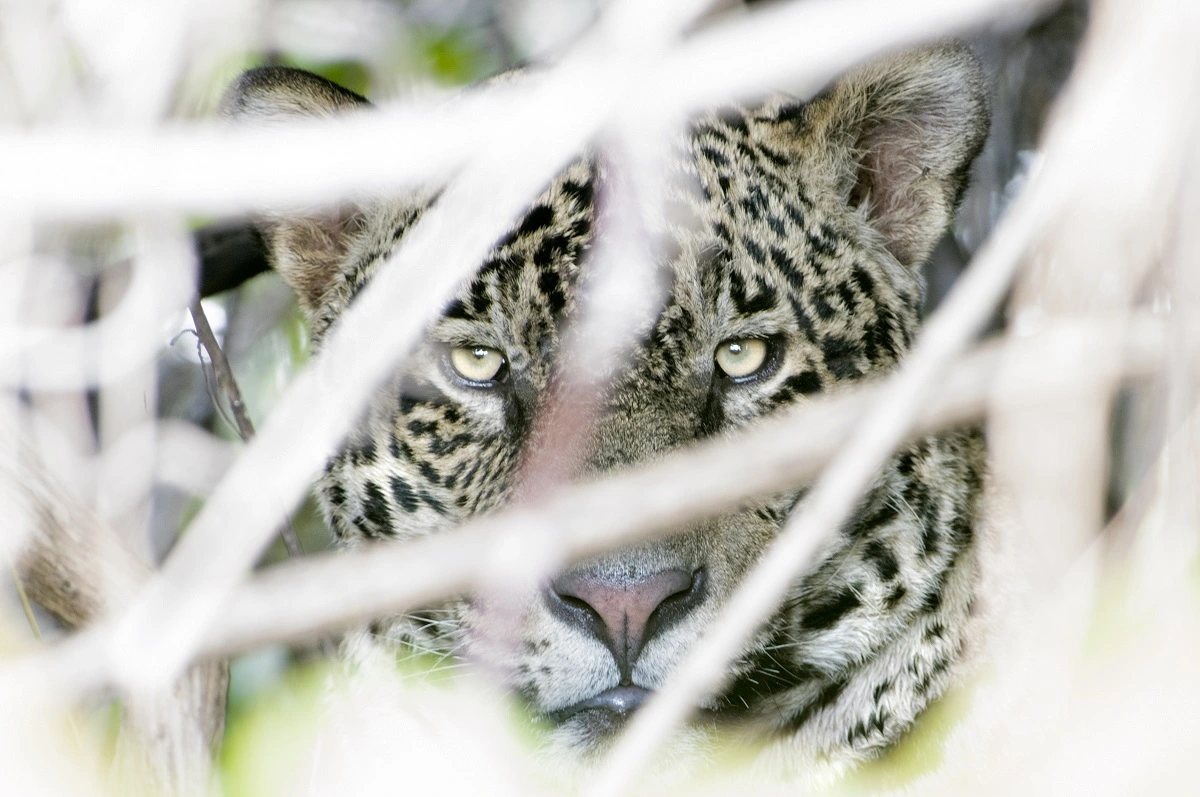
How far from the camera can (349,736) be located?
303 centimetres

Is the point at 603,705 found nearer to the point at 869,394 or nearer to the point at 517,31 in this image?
the point at 869,394

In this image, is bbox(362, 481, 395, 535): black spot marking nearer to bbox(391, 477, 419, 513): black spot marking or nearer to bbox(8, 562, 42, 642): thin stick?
bbox(391, 477, 419, 513): black spot marking

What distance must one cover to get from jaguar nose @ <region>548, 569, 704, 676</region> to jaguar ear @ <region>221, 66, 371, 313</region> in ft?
4.59

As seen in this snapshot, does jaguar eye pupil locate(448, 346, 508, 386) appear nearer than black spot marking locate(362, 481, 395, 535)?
Yes

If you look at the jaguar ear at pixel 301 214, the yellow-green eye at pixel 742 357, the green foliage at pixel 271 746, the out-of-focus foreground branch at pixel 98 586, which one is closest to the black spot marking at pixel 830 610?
the yellow-green eye at pixel 742 357

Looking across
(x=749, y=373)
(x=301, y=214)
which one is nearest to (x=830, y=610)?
(x=749, y=373)

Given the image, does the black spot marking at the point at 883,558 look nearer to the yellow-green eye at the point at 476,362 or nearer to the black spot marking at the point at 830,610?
the black spot marking at the point at 830,610

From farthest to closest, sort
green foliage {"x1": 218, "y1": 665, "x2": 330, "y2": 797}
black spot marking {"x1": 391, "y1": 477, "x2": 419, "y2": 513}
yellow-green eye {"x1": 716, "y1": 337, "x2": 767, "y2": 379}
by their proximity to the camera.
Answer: black spot marking {"x1": 391, "y1": 477, "x2": 419, "y2": 513}
yellow-green eye {"x1": 716, "y1": 337, "x2": 767, "y2": 379}
green foliage {"x1": 218, "y1": 665, "x2": 330, "y2": 797}

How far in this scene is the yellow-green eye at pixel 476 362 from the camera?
281cm

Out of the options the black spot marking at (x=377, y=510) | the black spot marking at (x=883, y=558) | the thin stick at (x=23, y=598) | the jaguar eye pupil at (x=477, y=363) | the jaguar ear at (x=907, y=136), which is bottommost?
the black spot marking at (x=883, y=558)

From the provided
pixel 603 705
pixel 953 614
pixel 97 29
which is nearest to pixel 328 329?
pixel 97 29

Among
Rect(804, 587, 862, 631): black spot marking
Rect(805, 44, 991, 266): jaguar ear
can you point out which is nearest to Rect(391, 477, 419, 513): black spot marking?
Rect(804, 587, 862, 631): black spot marking

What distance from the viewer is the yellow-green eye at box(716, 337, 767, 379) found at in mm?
2734

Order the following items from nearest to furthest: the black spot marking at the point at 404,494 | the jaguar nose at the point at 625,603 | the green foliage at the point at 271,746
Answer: the jaguar nose at the point at 625,603, the green foliage at the point at 271,746, the black spot marking at the point at 404,494
